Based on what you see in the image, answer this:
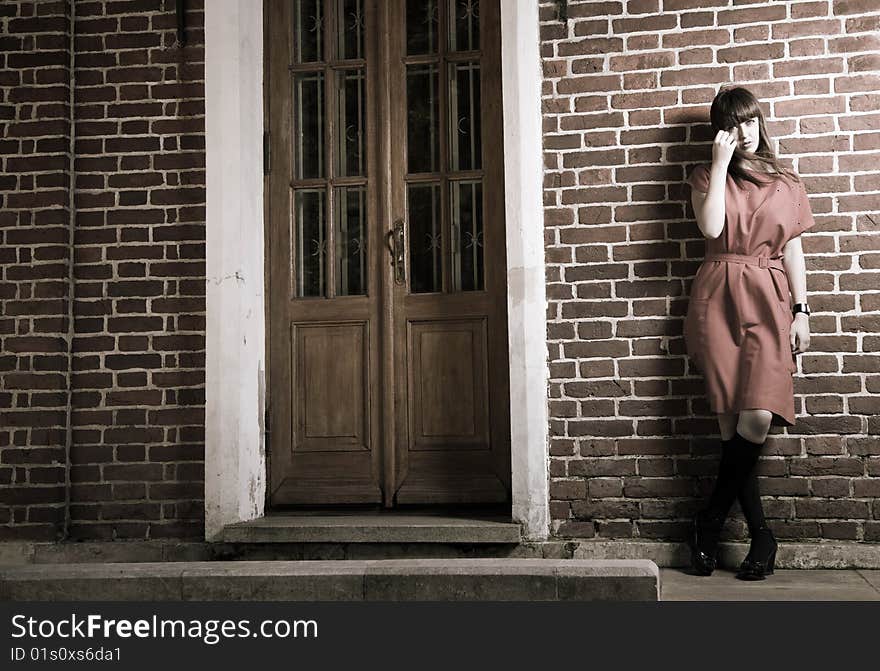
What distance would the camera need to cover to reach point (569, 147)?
14.1ft

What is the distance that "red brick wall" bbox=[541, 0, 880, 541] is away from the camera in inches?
160

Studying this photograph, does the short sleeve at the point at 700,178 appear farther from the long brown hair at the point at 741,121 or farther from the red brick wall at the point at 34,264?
the red brick wall at the point at 34,264

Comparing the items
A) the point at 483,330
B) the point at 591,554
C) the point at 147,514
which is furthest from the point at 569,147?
the point at 147,514

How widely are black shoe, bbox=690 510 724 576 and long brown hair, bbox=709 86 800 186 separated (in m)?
1.39

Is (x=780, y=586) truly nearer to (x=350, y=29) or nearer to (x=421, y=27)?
(x=421, y=27)

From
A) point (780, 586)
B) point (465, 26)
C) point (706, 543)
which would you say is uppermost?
point (465, 26)

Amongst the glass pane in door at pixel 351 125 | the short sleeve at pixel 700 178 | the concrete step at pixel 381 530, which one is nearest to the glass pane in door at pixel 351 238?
the glass pane in door at pixel 351 125

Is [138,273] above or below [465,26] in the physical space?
below

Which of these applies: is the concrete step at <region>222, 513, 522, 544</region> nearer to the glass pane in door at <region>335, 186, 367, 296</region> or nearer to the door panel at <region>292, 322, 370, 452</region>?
the door panel at <region>292, 322, 370, 452</region>

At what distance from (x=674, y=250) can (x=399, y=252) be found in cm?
130

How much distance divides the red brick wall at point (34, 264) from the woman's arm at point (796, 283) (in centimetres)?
323

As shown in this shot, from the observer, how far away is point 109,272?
4.51m

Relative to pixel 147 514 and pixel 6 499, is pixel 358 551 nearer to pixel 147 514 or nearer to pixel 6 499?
pixel 147 514

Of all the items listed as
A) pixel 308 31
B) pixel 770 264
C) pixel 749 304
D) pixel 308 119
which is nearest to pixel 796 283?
pixel 770 264
